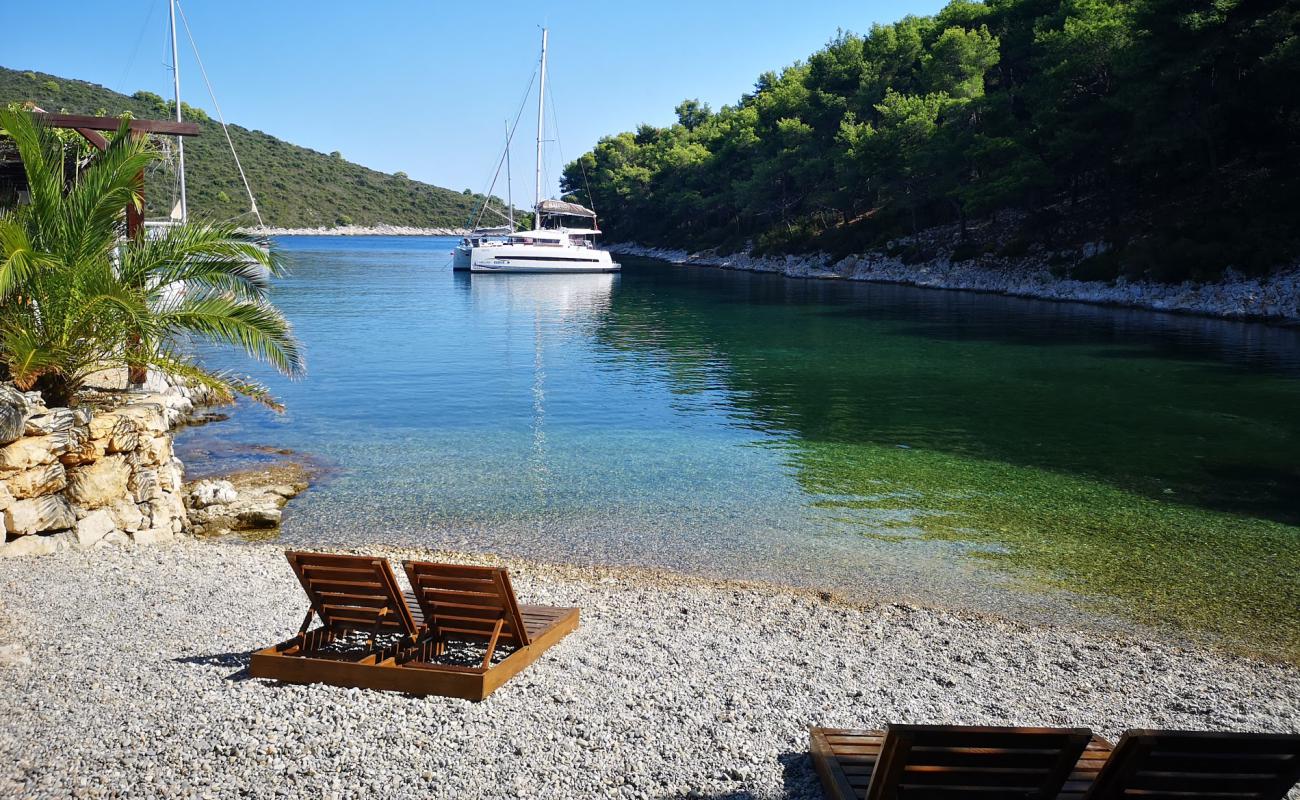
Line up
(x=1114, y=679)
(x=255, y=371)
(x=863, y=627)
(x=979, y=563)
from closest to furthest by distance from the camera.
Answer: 1. (x=1114, y=679)
2. (x=863, y=627)
3. (x=979, y=563)
4. (x=255, y=371)

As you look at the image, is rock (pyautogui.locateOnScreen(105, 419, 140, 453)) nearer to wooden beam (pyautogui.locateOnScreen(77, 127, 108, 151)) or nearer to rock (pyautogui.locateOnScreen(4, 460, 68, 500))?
rock (pyautogui.locateOnScreen(4, 460, 68, 500))

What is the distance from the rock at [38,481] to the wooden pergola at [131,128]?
334 cm

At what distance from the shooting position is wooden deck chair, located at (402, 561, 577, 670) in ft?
17.4

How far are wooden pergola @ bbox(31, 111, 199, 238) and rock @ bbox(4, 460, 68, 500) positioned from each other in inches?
131

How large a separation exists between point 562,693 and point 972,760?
244 centimetres

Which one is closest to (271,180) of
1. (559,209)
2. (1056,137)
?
(559,209)

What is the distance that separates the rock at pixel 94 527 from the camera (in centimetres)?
815

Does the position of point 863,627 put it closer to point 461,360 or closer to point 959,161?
point 461,360

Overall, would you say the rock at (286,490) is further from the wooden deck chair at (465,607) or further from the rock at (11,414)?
the wooden deck chair at (465,607)

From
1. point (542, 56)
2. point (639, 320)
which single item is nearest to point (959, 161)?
point (639, 320)

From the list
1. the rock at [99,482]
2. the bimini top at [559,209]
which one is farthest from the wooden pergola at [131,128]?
the bimini top at [559,209]

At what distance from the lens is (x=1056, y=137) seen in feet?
130

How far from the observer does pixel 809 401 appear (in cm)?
1802

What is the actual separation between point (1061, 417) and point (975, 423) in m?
1.76
